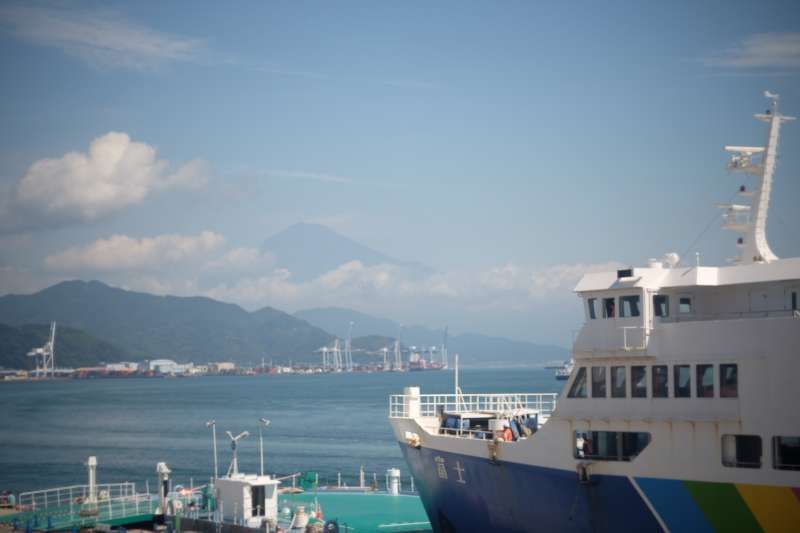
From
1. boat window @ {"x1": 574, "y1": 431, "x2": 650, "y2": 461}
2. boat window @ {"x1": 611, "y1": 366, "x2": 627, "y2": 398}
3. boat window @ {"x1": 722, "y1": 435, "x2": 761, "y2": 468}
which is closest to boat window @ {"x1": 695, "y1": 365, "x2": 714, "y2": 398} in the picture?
A: boat window @ {"x1": 722, "y1": 435, "x2": 761, "y2": 468}

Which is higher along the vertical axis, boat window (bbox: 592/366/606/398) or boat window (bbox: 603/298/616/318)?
boat window (bbox: 603/298/616/318)

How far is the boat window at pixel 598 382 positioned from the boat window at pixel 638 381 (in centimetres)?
78

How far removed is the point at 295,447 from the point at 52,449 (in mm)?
20331

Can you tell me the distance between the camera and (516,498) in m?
24.0

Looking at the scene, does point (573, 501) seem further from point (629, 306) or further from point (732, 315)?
point (732, 315)

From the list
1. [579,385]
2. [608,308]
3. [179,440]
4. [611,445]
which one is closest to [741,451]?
[611,445]

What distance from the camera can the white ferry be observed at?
64.1 ft

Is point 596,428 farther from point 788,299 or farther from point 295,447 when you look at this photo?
point 295,447

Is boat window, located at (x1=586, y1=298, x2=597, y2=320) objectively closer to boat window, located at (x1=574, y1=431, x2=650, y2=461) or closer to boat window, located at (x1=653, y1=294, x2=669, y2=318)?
boat window, located at (x1=653, y1=294, x2=669, y2=318)

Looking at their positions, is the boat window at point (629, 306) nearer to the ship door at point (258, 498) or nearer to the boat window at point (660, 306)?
the boat window at point (660, 306)

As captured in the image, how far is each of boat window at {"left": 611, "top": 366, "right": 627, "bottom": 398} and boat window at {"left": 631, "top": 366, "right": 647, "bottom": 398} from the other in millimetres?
265

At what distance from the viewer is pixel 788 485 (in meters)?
19.0

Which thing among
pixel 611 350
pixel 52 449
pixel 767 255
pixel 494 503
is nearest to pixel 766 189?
pixel 767 255

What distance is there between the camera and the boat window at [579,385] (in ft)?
75.3
